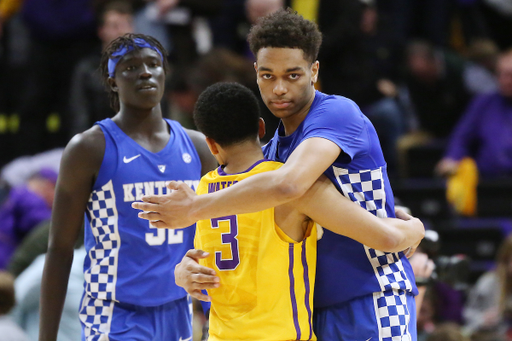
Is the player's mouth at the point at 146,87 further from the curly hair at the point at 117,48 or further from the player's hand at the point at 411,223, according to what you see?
the player's hand at the point at 411,223

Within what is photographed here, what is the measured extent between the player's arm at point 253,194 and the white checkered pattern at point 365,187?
17cm

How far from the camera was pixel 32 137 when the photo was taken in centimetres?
827

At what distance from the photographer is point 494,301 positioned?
21.5 feet

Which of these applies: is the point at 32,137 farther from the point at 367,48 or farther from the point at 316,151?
the point at 316,151

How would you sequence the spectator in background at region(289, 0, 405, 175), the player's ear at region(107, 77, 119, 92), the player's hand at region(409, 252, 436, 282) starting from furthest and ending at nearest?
the spectator in background at region(289, 0, 405, 175), the player's hand at region(409, 252, 436, 282), the player's ear at region(107, 77, 119, 92)

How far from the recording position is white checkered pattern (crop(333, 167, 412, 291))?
275cm

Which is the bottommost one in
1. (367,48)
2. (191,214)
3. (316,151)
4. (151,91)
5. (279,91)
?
(191,214)

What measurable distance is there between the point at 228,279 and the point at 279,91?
0.76 metres

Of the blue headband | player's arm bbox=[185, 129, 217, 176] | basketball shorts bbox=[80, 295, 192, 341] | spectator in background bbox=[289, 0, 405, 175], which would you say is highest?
spectator in background bbox=[289, 0, 405, 175]

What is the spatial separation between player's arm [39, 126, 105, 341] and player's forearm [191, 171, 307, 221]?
90 cm

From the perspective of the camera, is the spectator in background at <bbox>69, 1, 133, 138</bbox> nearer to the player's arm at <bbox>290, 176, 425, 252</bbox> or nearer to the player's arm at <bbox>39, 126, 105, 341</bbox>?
the player's arm at <bbox>39, 126, 105, 341</bbox>

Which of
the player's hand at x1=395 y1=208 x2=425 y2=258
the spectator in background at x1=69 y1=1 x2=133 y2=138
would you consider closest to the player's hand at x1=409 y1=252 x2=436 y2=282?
the player's hand at x1=395 y1=208 x2=425 y2=258

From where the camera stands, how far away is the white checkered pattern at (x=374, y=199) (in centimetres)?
275

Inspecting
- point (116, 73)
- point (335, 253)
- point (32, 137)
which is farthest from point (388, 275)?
point (32, 137)
